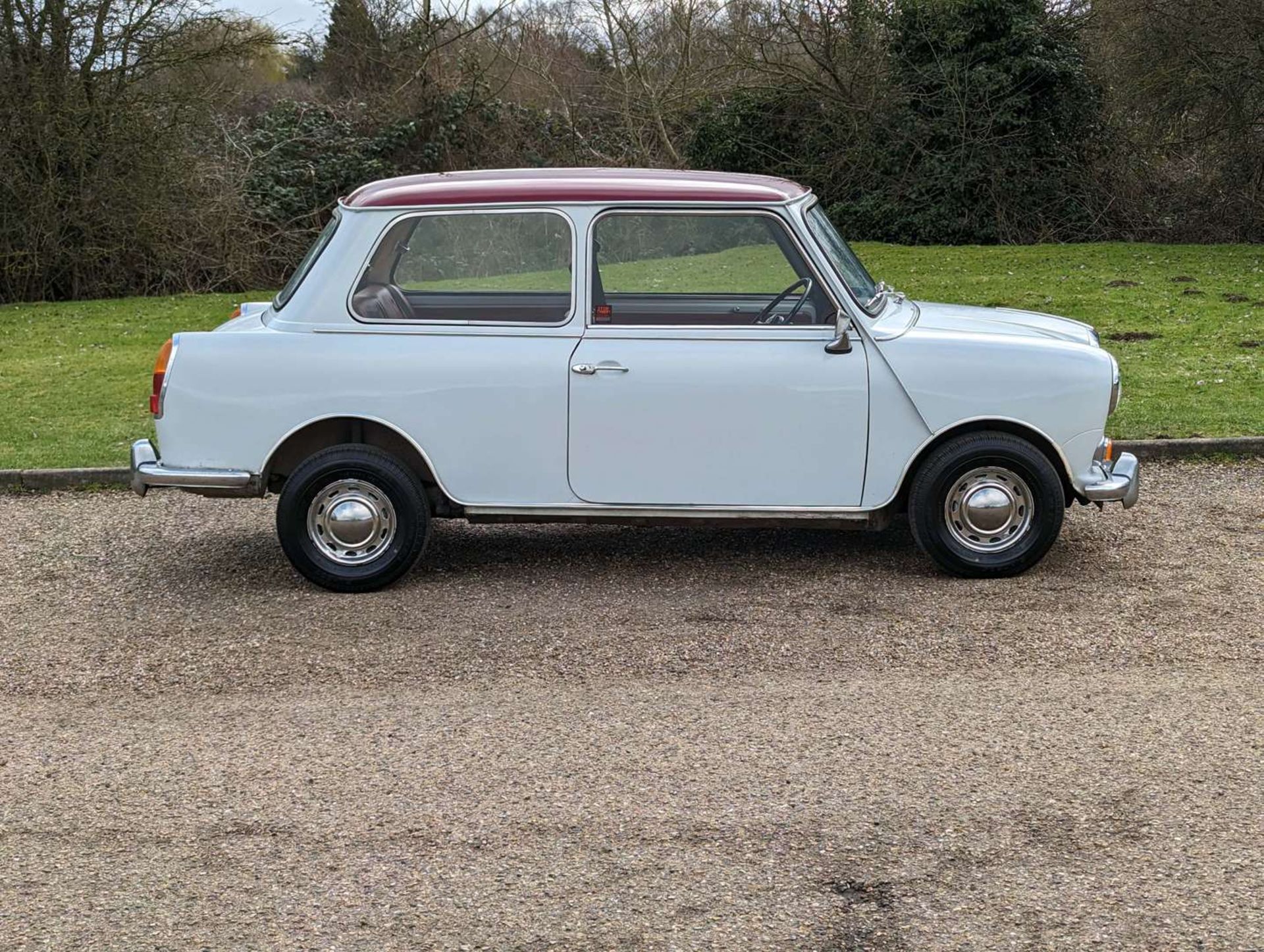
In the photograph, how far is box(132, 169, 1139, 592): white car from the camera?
21.1ft

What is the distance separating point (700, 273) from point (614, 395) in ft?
2.61

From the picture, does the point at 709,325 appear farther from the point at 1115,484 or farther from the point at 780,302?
the point at 1115,484

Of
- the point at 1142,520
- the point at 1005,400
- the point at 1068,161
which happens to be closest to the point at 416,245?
the point at 1005,400

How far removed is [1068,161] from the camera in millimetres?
24375

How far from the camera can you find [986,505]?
6.53 metres

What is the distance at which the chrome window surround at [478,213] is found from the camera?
6.56 metres

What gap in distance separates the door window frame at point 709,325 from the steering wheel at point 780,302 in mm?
30

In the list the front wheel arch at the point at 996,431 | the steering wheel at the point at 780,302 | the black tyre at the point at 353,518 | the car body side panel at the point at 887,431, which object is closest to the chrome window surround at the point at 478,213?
the black tyre at the point at 353,518

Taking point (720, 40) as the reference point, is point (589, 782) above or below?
below

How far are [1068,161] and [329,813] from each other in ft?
74.4

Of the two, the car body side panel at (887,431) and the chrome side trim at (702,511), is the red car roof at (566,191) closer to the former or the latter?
the car body side panel at (887,431)

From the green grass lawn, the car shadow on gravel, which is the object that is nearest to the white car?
the green grass lawn

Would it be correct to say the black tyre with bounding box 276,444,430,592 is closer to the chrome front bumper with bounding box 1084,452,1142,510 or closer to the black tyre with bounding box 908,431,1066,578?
the black tyre with bounding box 908,431,1066,578

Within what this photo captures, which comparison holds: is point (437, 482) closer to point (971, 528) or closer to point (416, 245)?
point (416, 245)
